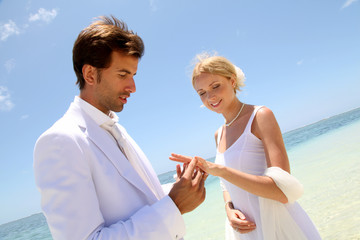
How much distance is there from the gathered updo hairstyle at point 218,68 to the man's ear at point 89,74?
1346 mm

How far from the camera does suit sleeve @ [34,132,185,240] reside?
3.96 ft

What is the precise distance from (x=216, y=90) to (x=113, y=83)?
132cm

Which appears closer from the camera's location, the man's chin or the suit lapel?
the suit lapel

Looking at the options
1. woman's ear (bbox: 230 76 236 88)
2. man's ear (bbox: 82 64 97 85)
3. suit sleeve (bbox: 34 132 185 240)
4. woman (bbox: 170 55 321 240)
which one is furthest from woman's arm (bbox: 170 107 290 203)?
man's ear (bbox: 82 64 97 85)

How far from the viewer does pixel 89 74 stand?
6.66ft

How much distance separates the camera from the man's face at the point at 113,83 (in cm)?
200

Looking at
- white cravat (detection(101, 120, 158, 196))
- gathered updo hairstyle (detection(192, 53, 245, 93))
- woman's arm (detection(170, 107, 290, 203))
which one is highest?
gathered updo hairstyle (detection(192, 53, 245, 93))

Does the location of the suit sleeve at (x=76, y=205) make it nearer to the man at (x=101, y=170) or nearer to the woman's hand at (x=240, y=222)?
the man at (x=101, y=170)

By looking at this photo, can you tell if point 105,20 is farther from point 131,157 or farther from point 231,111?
point 231,111

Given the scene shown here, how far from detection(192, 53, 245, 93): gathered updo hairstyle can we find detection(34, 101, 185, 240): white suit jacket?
1.64m

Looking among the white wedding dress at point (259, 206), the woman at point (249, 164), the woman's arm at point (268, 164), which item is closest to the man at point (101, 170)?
the woman's arm at point (268, 164)

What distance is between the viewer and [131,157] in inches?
74.9

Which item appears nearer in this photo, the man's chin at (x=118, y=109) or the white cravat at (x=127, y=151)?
the white cravat at (x=127, y=151)

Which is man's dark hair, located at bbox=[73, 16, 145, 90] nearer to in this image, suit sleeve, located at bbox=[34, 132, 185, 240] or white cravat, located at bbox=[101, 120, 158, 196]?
white cravat, located at bbox=[101, 120, 158, 196]
